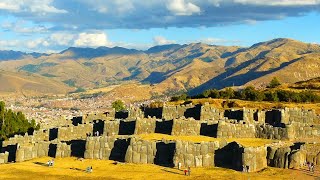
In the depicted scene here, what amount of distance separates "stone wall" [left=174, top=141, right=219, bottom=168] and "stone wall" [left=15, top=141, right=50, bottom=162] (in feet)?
68.9

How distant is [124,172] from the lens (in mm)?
57812

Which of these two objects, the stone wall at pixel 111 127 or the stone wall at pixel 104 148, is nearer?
the stone wall at pixel 104 148

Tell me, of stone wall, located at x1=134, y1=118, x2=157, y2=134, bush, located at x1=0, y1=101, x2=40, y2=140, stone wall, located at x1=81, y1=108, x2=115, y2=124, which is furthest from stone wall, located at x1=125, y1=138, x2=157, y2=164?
bush, located at x1=0, y1=101, x2=40, y2=140

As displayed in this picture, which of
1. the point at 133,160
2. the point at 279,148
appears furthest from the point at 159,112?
the point at 279,148

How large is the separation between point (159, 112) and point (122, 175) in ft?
110

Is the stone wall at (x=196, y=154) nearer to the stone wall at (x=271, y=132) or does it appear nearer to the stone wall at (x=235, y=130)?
the stone wall at (x=235, y=130)

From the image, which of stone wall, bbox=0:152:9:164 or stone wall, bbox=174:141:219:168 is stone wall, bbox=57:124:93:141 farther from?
stone wall, bbox=174:141:219:168

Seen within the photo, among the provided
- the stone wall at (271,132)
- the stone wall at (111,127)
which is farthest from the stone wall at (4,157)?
the stone wall at (271,132)

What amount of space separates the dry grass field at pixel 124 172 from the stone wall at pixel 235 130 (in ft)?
43.5

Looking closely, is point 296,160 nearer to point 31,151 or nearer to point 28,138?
point 31,151

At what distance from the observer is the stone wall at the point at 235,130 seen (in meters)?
71.2

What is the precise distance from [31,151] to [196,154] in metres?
24.7

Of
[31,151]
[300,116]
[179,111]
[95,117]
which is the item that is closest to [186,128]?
[179,111]

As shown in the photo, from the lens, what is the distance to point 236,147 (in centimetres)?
5944
